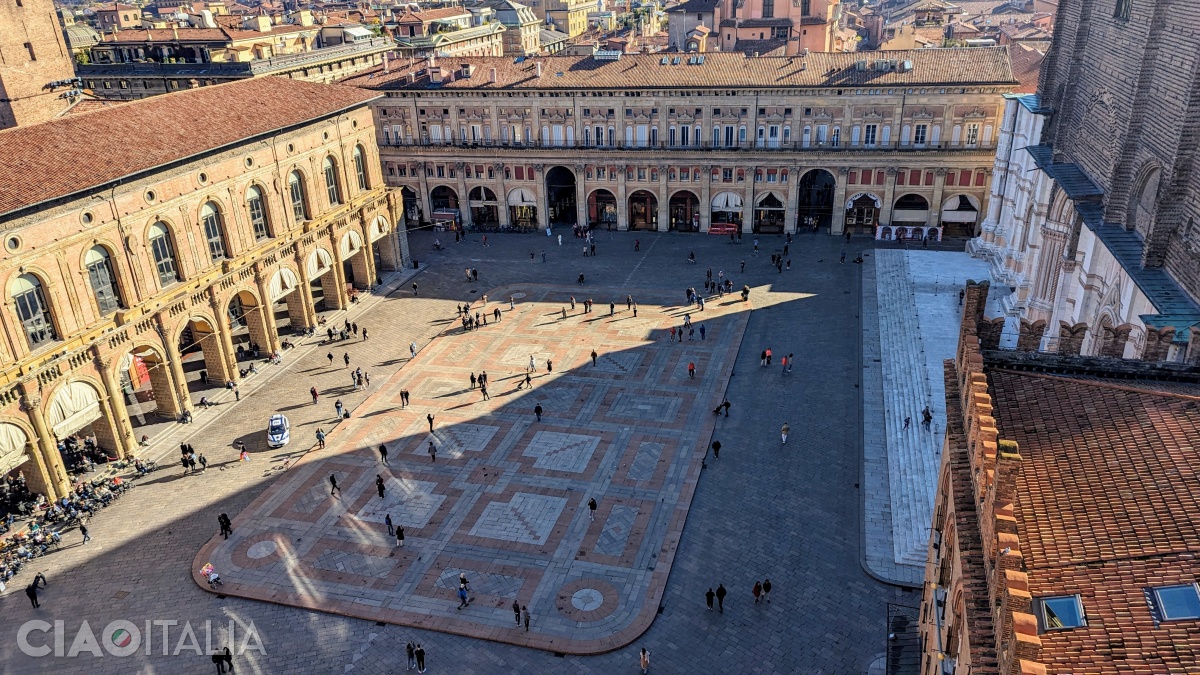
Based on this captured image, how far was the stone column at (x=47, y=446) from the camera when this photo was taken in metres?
35.2

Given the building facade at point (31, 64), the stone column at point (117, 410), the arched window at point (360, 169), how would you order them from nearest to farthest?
the stone column at point (117, 410) → the building facade at point (31, 64) → the arched window at point (360, 169)

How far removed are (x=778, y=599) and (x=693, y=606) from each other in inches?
125

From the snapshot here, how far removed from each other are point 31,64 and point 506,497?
55540 mm

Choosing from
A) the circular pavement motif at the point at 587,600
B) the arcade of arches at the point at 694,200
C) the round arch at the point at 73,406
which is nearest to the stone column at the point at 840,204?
the arcade of arches at the point at 694,200

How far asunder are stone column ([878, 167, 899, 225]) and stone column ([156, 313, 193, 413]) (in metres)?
55.0

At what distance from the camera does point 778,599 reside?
96.3ft

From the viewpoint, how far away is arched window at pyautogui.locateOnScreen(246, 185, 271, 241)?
4981 cm

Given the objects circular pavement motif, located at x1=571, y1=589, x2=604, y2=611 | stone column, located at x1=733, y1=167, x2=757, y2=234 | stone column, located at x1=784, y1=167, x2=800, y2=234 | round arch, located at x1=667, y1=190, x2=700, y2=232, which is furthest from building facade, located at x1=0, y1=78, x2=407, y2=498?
stone column, located at x1=784, y1=167, x2=800, y2=234

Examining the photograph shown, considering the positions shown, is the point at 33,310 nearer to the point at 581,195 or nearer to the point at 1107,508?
the point at 1107,508

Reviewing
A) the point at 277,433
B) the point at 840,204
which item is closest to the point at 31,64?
the point at 277,433

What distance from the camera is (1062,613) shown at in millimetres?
13555

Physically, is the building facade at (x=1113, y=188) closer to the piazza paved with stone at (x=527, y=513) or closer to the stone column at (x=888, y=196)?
the piazza paved with stone at (x=527, y=513)

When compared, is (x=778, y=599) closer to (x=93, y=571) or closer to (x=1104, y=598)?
(x=1104, y=598)

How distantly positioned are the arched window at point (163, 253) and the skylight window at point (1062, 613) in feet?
143
